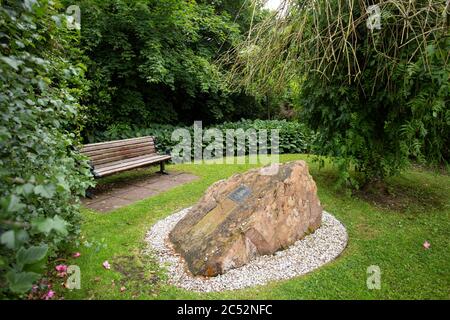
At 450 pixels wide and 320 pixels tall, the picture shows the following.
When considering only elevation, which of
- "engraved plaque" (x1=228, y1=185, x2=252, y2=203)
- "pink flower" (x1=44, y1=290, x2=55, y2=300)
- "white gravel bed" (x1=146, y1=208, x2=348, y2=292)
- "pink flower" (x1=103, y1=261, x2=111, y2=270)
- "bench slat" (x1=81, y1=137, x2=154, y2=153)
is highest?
"bench slat" (x1=81, y1=137, x2=154, y2=153)

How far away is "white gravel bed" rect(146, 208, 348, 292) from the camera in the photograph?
2.95 meters

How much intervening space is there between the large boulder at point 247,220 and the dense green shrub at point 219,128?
3.89 metres

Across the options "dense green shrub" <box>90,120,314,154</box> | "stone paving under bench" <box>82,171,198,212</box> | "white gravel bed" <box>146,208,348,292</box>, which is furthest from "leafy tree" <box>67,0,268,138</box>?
"white gravel bed" <box>146,208,348,292</box>

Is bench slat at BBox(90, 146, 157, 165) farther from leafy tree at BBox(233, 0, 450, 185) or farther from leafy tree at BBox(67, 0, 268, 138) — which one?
leafy tree at BBox(233, 0, 450, 185)

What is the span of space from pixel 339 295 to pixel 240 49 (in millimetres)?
3267

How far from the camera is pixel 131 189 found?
582 centimetres

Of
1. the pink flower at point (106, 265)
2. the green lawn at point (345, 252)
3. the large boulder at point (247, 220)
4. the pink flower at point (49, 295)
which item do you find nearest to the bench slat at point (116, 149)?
the green lawn at point (345, 252)

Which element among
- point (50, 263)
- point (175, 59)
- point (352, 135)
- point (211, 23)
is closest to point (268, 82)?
point (352, 135)

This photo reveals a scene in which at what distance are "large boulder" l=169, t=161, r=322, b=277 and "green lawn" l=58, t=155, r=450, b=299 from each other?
386 millimetres

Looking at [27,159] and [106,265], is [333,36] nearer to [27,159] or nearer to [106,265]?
[27,159]

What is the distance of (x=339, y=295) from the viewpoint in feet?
9.13

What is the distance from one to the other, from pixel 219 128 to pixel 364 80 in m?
5.69

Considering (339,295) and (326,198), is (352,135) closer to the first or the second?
(326,198)

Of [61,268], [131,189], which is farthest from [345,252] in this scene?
[131,189]
